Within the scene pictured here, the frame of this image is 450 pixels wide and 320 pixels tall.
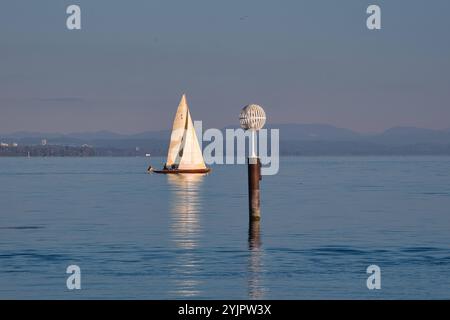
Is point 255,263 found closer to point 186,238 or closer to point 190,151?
point 186,238

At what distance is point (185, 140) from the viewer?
149500mm

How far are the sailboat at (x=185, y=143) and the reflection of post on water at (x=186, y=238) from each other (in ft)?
145

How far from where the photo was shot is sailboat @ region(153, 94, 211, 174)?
150m

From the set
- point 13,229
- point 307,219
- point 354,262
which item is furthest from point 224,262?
point 307,219

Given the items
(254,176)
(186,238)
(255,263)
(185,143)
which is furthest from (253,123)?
(185,143)

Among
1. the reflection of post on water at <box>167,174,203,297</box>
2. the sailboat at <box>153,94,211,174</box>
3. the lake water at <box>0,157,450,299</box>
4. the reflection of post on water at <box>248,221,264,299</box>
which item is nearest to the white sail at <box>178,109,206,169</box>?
the sailboat at <box>153,94,211,174</box>

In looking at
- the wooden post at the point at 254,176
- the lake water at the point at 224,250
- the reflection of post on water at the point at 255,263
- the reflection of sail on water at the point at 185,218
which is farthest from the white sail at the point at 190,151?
the wooden post at the point at 254,176

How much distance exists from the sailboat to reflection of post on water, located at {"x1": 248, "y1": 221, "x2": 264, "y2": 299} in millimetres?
90943

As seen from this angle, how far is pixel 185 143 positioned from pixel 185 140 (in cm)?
76

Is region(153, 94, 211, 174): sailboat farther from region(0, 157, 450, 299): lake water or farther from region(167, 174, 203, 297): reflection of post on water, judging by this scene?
region(0, 157, 450, 299): lake water

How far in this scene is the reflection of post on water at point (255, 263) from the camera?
3631 cm

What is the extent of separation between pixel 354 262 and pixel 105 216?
32.4m

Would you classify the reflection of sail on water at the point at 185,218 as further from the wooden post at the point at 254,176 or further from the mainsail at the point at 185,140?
the mainsail at the point at 185,140
